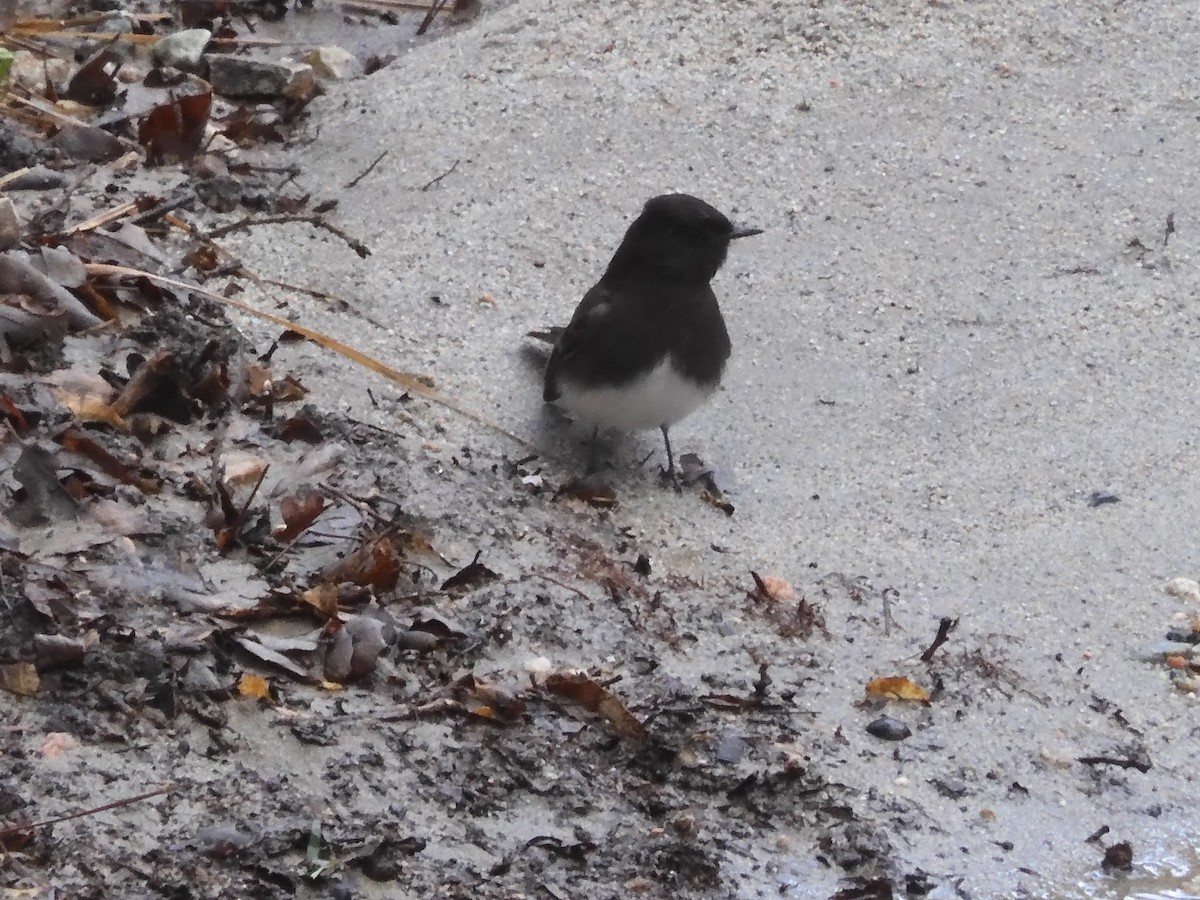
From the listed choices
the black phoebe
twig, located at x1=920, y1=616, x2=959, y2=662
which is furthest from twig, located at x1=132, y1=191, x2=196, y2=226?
twig, located at x1=920, y1=616, x2=959, y2=662

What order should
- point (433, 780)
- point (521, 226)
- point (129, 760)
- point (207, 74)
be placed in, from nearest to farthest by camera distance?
point (129, 760) → point (433, 780) → point (521, 226) → point (207, 74)

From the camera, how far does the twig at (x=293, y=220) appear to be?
489cm

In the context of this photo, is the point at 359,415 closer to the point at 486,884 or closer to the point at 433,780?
the point at 433,780

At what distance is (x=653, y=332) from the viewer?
4535 millimetres

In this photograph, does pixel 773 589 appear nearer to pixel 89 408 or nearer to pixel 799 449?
pixel 799 449

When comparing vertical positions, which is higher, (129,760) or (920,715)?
(129,760)

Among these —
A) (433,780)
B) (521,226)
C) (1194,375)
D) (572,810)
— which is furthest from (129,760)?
(1194,375)

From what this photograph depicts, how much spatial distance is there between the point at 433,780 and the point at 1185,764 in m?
1.72

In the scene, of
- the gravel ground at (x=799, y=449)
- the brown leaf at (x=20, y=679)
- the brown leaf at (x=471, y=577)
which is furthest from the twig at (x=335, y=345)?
the brown leaf at (x=20, y=679)

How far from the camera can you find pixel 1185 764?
3500mm

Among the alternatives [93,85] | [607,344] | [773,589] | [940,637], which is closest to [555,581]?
[773,589]

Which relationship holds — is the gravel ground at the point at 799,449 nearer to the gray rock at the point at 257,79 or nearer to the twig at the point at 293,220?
the twig at the point at 293,220

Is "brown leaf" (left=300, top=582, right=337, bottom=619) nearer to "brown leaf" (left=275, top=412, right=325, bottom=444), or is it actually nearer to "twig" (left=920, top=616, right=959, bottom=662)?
"brown leaf" (left=275, top=412, right=325, bottom=444)

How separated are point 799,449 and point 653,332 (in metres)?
0.58
